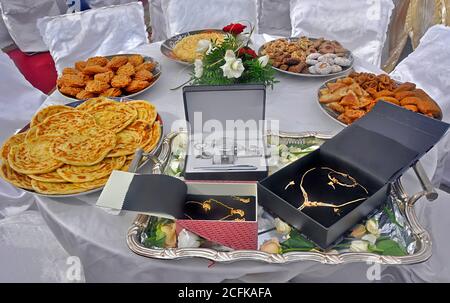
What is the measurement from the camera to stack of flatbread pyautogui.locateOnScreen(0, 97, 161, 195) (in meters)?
0.81

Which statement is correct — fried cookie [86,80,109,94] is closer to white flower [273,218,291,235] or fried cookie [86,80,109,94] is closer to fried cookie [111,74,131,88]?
fried cookie [111,74,131,88]

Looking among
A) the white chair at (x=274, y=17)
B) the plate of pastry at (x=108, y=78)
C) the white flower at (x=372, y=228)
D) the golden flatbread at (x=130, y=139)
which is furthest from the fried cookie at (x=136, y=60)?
the white chair at (x=274, y=17)

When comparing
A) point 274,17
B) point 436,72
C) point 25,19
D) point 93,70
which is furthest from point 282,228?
point 25,19

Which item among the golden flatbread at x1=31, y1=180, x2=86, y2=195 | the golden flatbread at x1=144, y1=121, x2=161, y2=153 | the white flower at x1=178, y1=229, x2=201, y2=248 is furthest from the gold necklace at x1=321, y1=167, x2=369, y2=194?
the golden flatbread at x1=31, y1=180, x2=86, y2=195

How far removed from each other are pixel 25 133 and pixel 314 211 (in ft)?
2.63

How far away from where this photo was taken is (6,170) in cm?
85

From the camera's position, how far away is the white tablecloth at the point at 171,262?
66 centimetres

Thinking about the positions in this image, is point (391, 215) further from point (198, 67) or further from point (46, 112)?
point (46, 112)

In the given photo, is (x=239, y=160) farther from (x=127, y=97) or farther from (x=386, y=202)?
(x=127, y=97)

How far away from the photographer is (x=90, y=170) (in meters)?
0.84

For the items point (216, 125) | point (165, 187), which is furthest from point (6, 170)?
point (216, 125)

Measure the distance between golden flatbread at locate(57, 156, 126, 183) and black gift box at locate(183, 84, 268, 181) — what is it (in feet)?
0.59

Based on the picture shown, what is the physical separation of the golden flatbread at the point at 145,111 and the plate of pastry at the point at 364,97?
51cm

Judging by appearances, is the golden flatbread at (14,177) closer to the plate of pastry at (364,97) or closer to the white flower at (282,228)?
the white flower at (282,228)
